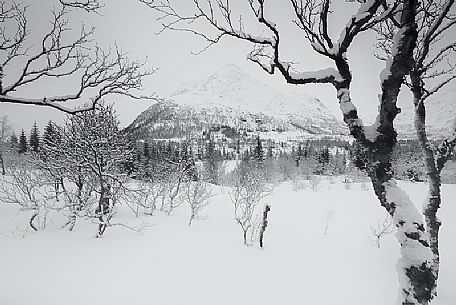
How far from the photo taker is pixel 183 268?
10469 millimetres

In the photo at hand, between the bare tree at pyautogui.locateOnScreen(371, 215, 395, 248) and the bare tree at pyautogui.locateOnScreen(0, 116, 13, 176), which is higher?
the bare tree at pyautogui.locateOnScreen(0, 116, 13, 176)

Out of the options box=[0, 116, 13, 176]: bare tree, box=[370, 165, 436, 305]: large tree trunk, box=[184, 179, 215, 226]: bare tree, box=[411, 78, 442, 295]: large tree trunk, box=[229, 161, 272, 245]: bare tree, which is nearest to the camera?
box=[370, 165, 436, 305]: large tree trunk

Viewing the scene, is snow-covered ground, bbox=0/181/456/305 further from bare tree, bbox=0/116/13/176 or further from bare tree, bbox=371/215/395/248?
bare tree, bbox=0/116/13/176

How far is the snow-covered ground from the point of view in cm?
801

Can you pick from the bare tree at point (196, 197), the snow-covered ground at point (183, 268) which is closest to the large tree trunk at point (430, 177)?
the snow-covered ground at point (183, 268)

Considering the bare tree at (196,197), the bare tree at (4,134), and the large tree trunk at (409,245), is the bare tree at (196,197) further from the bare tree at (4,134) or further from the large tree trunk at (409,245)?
the bare tree at (4,134)

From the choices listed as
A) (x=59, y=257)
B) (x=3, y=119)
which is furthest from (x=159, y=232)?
(x=3, y=119)

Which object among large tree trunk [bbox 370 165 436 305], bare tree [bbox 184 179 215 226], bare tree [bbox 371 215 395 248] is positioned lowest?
bare tree [bbox 371 215 395 248]

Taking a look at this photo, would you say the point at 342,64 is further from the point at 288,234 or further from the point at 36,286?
the point at 288,234

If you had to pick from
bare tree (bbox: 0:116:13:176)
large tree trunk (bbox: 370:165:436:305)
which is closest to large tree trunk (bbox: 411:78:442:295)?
large tree trunk (bbox: 370:165:436:305)

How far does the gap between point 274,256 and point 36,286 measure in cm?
1086

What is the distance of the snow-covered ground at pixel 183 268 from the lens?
26.3 feet

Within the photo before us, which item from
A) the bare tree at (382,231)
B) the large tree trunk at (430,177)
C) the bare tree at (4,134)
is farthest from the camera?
the bare tree at (4,134)

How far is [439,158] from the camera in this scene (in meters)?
5.49
